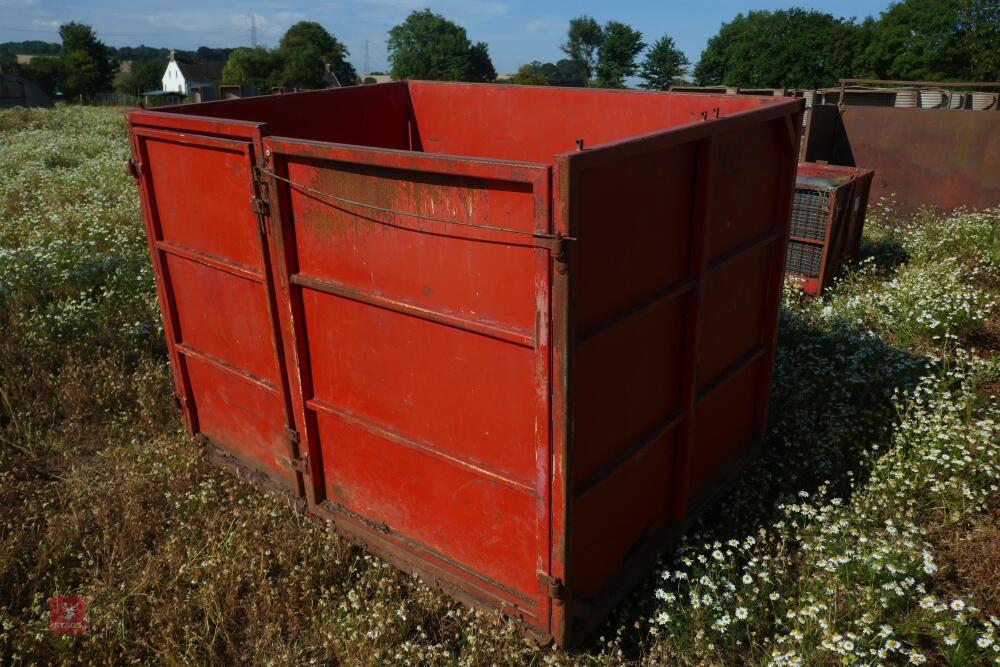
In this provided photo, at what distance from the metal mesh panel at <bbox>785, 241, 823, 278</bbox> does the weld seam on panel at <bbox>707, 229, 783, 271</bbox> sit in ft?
11.2

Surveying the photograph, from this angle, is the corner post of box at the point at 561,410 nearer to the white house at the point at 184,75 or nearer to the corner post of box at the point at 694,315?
the corner post of box at the point at 694,315

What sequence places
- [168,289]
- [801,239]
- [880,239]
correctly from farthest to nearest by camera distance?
[880,239] → [801,239] → [168,289]

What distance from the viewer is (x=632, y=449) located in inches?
136

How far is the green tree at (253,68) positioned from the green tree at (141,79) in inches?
319

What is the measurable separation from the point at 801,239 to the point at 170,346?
6.08 m

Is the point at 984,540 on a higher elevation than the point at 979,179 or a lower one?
lower

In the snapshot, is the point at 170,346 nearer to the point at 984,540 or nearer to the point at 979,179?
the point at 984,540

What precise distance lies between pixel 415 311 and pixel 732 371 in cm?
202

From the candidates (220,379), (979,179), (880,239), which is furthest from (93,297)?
(979,179)

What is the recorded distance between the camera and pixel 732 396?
443 cm

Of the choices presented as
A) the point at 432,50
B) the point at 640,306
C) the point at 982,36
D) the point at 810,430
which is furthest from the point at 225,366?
the point at 432,50

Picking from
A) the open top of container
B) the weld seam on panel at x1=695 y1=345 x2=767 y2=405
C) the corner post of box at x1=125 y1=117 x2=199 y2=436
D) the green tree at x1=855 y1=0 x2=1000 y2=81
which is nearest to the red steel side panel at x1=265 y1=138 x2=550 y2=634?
the weld seam on panel at x1=695 y1=345 x2=767 y2=405

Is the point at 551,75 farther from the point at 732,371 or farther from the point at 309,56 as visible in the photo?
the point at 732,371

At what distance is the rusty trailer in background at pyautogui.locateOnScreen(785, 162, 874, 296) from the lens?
735 centimetres
